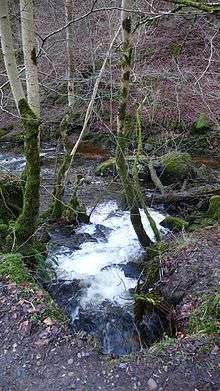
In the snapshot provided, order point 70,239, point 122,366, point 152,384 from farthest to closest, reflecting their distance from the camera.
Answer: point 70,239 → point 122,366 → point 152,384

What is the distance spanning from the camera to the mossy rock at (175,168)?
11469 mm

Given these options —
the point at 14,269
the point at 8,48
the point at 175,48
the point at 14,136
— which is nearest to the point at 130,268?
the point at 14,269

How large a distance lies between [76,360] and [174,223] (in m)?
5.07

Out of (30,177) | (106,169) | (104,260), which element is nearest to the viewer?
(30,177)

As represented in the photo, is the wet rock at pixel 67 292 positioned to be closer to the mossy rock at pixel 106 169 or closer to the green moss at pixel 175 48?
the mossy rock at pixel 106 169

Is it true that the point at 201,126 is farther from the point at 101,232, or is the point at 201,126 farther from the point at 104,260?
the point at 104,260

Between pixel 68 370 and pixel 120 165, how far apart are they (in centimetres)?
376

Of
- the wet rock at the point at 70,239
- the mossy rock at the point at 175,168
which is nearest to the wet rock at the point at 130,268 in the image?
the wet rock at the point at 70,239

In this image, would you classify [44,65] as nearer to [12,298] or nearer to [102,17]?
[102,17]

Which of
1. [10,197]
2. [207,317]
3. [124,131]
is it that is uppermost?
[124,131]

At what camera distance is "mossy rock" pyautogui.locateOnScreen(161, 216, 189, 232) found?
8875 mm

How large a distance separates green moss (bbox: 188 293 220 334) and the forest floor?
0.12 m

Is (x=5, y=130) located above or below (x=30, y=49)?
below

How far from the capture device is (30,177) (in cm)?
625
